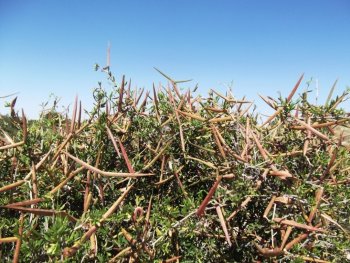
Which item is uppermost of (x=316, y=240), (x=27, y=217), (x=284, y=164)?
(x=284, y=164)

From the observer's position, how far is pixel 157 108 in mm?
1283

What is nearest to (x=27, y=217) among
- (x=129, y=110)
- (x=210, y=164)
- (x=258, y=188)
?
(x=129, y=110)

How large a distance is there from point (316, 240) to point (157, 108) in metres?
0.77

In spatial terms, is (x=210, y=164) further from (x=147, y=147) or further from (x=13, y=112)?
(x=13, y=112)

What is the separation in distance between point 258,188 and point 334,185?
339 millimetres

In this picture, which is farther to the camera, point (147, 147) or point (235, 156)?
point (147, 147)

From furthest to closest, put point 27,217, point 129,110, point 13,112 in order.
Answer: point 129,110 < point 13,112 < point 27,217

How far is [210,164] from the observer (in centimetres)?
116

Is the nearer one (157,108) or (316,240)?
(316,240)

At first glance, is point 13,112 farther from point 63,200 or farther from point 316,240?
point 316,240

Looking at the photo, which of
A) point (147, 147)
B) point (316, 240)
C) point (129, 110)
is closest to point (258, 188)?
point (316, 240)

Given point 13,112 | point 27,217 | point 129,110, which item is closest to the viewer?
point 27,217

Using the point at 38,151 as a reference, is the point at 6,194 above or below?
below

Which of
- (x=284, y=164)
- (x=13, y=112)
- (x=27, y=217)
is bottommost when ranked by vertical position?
(x=27, y=217)
